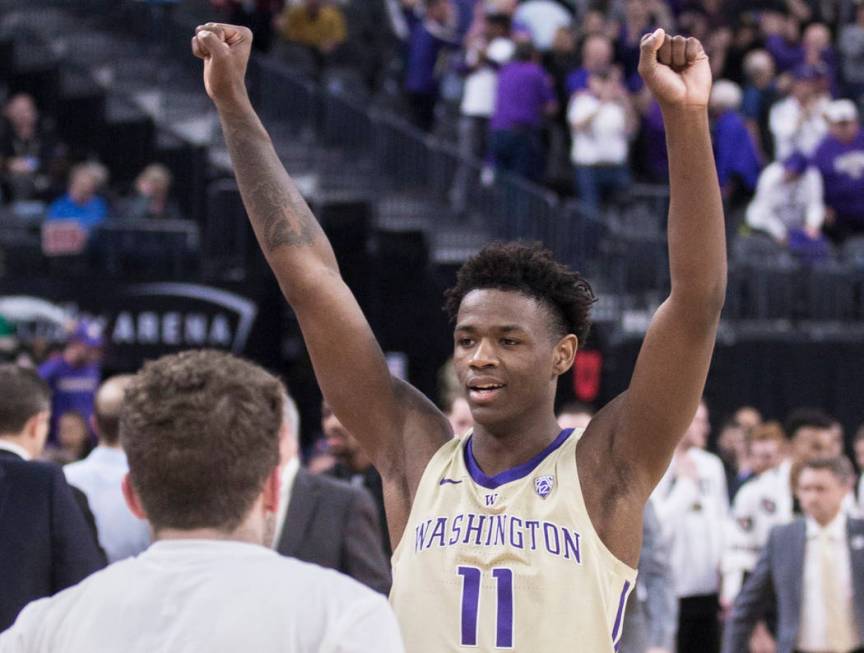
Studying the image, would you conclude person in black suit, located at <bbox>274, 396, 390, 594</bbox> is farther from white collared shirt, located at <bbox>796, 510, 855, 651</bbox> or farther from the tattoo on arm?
white collared shirt, located at <bbox>796, 510, 855, 651</bbox>

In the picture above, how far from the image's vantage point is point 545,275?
4.18 m

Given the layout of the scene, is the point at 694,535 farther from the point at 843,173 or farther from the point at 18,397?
the point at 843,173

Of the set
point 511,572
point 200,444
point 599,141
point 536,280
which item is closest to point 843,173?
point 599,141

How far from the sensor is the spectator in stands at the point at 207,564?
8.69ft

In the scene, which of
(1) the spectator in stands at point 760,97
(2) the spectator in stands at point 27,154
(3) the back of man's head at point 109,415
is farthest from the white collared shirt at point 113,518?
(1) the spectator in stands at point 760,97

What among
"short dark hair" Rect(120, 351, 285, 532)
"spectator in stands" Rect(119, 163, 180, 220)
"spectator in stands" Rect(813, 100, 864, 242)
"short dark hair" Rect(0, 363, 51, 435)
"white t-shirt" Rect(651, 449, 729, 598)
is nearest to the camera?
"short dark hair" Rect(120, 351, 285, 532)

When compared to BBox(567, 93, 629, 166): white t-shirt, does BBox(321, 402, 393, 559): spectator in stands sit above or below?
below

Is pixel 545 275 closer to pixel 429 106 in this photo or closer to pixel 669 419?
pixel 669 419

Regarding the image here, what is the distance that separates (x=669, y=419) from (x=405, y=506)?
0.71m

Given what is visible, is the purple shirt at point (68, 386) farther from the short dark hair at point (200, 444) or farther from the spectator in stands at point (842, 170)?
the short dark hair at point (200, 444)

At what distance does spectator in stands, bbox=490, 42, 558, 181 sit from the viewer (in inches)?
650

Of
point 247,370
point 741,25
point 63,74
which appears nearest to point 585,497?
point 247,370

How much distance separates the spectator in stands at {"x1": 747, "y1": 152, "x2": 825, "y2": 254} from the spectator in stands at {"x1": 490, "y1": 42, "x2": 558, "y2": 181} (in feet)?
7.07

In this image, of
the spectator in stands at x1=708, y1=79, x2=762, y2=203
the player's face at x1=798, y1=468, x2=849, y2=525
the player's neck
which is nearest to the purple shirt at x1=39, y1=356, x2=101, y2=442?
the player's face at x1=798, y1=468, x2=849, y2=525
